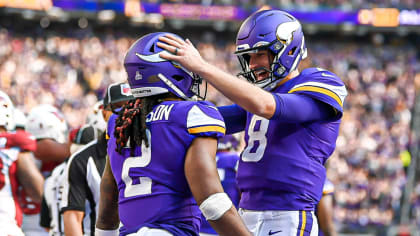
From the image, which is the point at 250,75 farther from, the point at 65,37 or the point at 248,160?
the point at 65,37

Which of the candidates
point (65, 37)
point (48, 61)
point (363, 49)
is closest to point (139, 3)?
point (65, 37)

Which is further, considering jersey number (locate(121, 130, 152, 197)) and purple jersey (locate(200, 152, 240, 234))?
purple jersey (locate(200, 152, 240, 234))

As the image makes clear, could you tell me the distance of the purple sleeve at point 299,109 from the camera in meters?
3.33

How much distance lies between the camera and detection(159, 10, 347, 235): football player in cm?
349

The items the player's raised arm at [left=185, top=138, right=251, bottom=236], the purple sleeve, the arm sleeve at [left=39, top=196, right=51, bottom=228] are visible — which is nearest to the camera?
the player's raised arm at [left=185, top=138, right=251, bottom=236]

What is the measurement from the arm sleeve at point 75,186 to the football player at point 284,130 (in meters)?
1.34

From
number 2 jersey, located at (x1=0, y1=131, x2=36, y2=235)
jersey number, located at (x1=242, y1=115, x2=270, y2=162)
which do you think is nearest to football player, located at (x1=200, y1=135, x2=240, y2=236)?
number 2 jersey, located at (x1=0, y1=131, x2=36, y2=235)

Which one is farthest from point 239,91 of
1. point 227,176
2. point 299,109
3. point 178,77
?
point 227,176

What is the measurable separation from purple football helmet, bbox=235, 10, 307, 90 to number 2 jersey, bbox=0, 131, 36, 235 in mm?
1776

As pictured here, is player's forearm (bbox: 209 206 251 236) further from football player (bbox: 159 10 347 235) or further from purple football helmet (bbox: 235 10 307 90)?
purple football helmet (bbox: 235 10 307 90)

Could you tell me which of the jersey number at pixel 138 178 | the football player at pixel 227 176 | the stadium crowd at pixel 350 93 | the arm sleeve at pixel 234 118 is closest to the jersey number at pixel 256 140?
the arm sleeve at pixel 234 118

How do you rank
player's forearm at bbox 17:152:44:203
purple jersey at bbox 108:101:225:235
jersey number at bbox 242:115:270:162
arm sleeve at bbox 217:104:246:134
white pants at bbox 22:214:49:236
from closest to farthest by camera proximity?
purple jersey at bbox 108:101:225:235 → jersey number at bbox 242:115:270:162 → arm sleeve at bbox 217:104:246:134 → player's forearm at bbox 17:152:44:203 → white pants at bbox 22:214:49:236

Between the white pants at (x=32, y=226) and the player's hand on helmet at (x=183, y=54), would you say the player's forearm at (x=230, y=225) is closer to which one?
the player's hand on helmet at (x=183, y=54)

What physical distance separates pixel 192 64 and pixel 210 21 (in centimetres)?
2779
